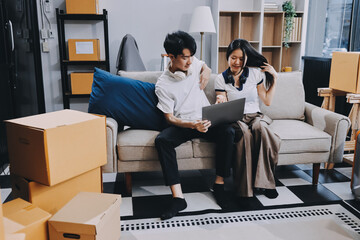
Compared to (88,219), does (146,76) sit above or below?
above

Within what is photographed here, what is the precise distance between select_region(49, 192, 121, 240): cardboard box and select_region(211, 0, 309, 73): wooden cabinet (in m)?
2.90

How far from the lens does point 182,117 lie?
2102mm

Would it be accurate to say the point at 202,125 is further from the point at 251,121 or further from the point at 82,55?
the point at 82,55

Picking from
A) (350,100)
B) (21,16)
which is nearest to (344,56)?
(350,100)

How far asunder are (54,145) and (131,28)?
290 cm

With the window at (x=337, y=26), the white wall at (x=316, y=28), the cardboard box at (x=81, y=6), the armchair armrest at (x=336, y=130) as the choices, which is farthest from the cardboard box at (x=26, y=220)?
the white wall at (x=316, y=28)

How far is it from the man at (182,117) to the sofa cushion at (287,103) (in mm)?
690

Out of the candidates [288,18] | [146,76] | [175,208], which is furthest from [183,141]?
[288,18]

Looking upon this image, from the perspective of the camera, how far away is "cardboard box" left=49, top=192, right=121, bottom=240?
1348 millimetres

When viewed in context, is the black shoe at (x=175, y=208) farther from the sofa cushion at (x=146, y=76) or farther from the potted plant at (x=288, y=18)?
the potted plant at (x=288, y=18)

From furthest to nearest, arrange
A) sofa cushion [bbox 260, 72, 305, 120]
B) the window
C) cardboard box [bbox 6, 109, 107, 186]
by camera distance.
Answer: the window → sofa cushion [bbox 260, 72, 305, 120] → cardboard box [bbox 6, 109, 107, 186]

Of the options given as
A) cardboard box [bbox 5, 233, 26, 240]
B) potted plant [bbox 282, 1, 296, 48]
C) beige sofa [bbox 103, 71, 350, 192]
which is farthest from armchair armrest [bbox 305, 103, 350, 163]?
potted plant [bbox 282, 1, 296, 48]

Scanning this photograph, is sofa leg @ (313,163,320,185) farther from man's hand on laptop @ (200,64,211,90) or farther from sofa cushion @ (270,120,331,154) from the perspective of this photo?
man's hand on laptop @ (200,64,211,90)

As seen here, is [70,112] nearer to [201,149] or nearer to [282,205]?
[201,149]
